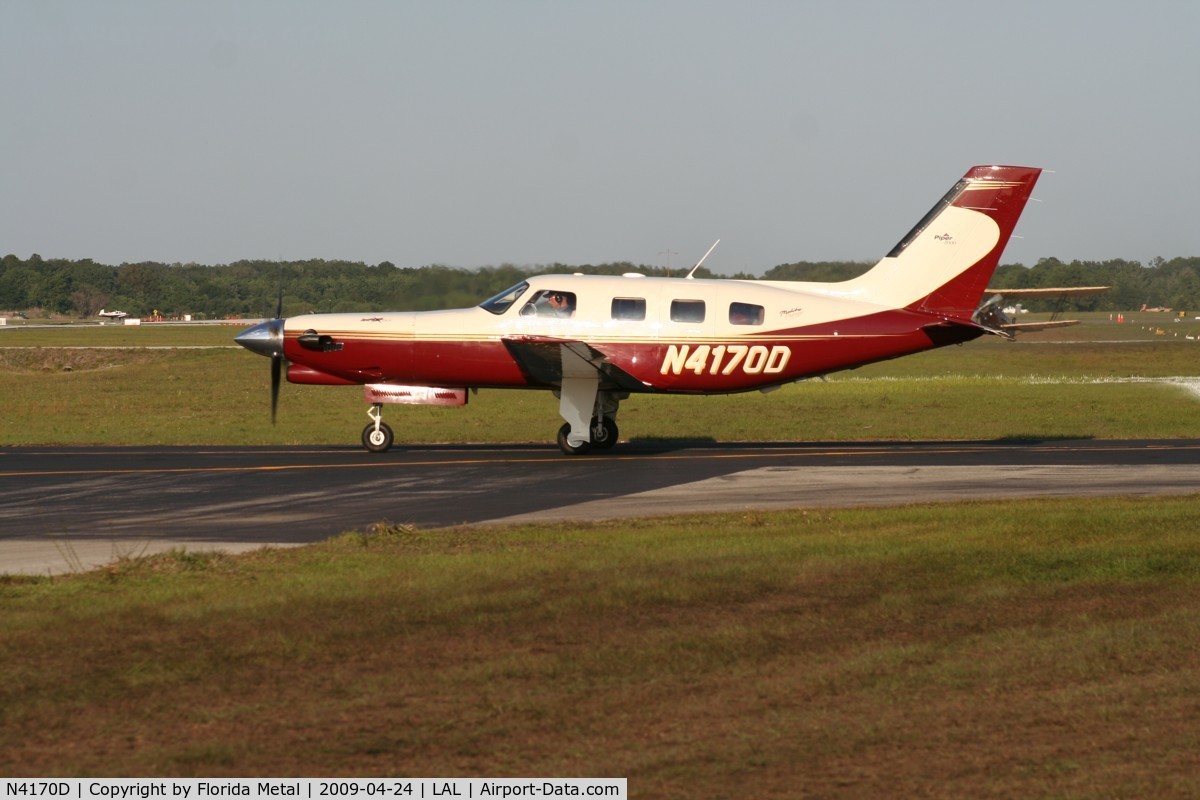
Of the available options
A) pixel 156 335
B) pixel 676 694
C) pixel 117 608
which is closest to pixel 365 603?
pixel 117 608

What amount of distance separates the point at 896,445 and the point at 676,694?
60.2ft

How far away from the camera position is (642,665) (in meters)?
8.37

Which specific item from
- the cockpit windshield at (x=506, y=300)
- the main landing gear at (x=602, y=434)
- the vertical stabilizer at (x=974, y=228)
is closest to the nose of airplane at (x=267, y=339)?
the cockpit windshield at (x=506, y=300)

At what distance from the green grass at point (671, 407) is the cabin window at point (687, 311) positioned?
541 cm

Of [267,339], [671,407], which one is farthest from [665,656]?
[671,407]

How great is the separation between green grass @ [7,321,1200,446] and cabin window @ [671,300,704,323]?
5415 mm

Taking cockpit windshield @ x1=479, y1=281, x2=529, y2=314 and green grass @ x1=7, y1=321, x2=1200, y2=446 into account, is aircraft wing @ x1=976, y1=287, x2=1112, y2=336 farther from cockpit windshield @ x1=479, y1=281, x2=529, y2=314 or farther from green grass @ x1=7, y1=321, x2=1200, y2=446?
cockpit windshield @ x1=479, y1=281, x2=529, y2=314

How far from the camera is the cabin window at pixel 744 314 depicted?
2348cm

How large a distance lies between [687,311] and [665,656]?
15.3 meters

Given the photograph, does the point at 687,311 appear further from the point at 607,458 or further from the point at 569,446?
the point at 569,446

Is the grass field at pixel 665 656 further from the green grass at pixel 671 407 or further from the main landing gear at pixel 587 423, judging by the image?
the green grass at pixel 671 407
